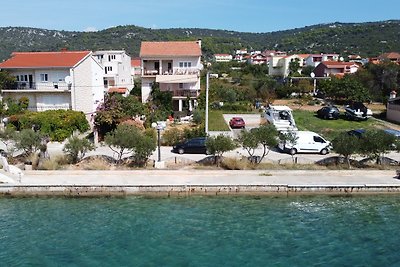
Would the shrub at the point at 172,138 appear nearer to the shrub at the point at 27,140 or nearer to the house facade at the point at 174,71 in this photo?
the shrub at the point at 27,140

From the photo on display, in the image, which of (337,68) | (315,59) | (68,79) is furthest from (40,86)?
(315,59)

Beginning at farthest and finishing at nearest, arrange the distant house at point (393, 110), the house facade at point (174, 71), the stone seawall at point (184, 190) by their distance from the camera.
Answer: the house facade at point (174, 71) < the distant house at point (393, 110) < the stone seawall at point (184, 190)

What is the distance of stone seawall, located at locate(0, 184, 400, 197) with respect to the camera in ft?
80.1

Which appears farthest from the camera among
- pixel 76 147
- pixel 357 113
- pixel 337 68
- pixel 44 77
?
pixel 337 68

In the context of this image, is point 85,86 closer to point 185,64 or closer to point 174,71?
point 174,71

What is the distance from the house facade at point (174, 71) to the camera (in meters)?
50.8

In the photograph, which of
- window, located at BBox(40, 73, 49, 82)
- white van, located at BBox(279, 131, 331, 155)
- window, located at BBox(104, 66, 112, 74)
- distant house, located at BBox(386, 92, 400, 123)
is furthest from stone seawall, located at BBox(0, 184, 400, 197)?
window, located at BBox(104, 66, 112, 74)

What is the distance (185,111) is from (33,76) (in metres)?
16.8

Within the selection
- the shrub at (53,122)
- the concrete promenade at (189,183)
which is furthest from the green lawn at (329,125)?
the shrub at (53,122)

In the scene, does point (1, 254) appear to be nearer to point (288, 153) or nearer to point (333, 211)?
point (333, 211)

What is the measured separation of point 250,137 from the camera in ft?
93.0

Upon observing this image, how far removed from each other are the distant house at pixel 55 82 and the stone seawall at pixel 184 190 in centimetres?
1923

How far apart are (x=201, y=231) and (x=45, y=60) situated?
30.9 metres

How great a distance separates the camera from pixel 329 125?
4344 cm
